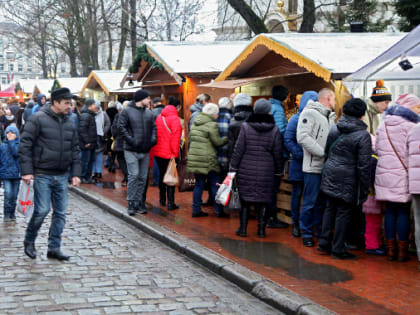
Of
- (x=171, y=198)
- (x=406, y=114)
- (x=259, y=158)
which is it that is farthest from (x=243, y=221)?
(x=406, y=114)

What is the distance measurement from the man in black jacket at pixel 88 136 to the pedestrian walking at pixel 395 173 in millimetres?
8468

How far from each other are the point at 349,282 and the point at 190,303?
5.42 feet

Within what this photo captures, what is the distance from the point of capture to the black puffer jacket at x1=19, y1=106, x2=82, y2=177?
6.98 metres

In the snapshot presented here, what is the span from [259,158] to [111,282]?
274 centimetres

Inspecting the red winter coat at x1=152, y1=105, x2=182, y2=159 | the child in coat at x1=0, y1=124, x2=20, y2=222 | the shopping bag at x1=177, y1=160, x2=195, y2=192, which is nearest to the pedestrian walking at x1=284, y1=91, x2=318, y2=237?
the red winter coat at x1=152, y1=105, x2=182, y2=159

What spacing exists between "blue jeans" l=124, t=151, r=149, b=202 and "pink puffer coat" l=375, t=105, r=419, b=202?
4.06m

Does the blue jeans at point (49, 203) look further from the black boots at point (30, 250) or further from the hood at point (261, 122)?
the hood at point (261, 122)

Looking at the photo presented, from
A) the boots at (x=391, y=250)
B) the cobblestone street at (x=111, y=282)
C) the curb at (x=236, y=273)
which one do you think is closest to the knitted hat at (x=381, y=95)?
the boots at (x=391, y=250)

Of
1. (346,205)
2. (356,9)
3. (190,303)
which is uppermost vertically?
(356,9)

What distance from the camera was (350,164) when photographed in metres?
7.08

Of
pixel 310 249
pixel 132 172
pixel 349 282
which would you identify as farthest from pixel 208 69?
pixel 349 282

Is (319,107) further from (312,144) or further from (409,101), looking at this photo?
(409,101)

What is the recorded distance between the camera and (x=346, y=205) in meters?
7.21

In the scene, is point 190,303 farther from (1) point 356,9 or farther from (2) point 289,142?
(1) point 356,9
